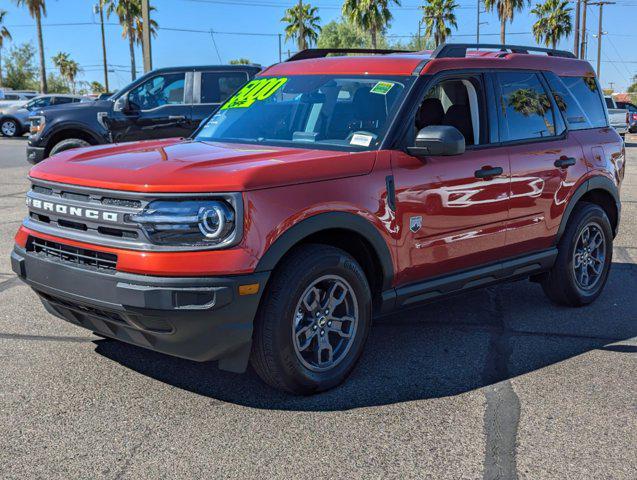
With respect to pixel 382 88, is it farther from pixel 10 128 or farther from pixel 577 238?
pixel 10 128

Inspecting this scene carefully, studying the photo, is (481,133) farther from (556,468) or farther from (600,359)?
(556,468)

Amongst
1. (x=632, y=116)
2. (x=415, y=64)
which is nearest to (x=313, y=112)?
(x=415, y=64)

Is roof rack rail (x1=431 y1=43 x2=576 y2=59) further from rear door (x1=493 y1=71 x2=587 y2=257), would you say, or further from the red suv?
rear door (x1=493 y1=71 x2=587 y2=257)

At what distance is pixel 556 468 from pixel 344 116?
2.46m

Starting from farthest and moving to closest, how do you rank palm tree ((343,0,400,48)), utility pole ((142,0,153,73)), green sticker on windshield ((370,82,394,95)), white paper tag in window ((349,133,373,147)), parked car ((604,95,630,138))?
palm tree ((343,0,400,48)) < utility pole ((142,0,153,73)) < parked car ((604,95,630,138)) < green sticker on windshield ((370,82,394,95)) < white paper tag in window ((349,133,373,147))

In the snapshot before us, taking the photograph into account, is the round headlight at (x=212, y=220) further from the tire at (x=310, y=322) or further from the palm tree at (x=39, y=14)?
the palm tree at (x=39, y=14)

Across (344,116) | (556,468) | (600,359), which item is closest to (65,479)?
(556,468)

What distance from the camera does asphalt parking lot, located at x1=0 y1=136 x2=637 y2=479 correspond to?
336 centimetres

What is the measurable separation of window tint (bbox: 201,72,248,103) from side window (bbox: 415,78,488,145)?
7.60 m

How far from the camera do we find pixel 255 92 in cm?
542

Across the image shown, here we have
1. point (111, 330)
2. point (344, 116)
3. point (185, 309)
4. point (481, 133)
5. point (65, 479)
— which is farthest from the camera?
point (481, 133)

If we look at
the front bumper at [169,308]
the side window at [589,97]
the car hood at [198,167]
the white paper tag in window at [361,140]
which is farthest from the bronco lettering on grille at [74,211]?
the side window at [589,97]

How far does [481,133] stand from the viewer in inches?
200

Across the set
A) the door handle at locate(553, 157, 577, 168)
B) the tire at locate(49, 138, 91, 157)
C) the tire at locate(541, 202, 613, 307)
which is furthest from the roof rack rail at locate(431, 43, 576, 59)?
the tire at locate(49, 138, 91, 157)
